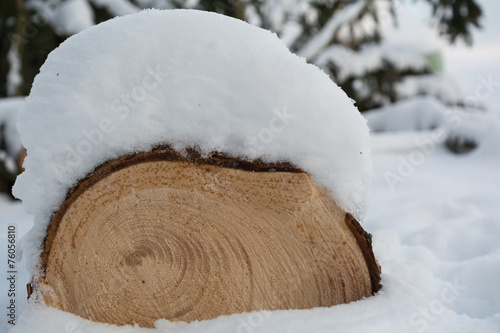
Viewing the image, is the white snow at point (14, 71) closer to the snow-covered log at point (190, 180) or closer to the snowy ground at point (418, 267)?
the snowy ground at point (418, 267)

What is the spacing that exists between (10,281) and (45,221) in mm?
512

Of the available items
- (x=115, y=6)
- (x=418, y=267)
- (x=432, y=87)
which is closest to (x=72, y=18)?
(x=115, y=6)

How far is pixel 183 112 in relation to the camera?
1.00 meters

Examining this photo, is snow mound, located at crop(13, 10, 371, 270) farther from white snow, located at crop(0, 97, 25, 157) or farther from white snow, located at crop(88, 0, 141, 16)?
white snow, located at crop(88, 0, 141, 16)

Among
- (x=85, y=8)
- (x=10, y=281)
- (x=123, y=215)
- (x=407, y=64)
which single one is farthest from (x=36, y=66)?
(x=407, y=64)

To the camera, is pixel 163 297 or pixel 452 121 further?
pixel 452 121

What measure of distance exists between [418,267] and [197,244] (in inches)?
34.0

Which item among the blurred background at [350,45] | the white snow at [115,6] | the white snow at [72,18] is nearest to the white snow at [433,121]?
the blurred background at [350,45]

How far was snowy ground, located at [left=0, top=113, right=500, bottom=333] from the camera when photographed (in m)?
1.00

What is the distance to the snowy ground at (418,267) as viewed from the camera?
1002 mm

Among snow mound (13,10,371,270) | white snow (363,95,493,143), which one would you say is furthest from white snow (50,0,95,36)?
snow mound (13,10,371,270)

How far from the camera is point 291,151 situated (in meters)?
1.01

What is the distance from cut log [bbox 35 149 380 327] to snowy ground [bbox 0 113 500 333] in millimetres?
48

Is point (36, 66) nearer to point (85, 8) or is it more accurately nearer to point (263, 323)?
point (85, 8)
